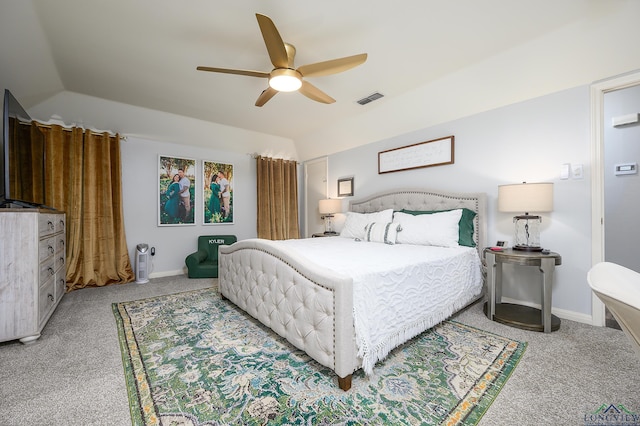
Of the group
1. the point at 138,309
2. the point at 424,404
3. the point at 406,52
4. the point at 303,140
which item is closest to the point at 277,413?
the point at 424,404

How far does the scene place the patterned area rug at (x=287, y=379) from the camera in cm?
130

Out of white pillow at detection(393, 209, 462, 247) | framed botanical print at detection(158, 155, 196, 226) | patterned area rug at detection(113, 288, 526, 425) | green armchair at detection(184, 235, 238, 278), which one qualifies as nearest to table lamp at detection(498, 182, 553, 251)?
white pillow at detection(393, 209, 462, 247)

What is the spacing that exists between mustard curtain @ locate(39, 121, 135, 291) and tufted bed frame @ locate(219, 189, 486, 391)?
1.99m

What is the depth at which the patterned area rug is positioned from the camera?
4.27 feet

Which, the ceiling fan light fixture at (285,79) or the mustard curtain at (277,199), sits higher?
the ceiling fan light fixture at (285,79)

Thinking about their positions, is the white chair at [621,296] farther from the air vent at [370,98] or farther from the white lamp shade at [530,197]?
the air vent at [370,98]

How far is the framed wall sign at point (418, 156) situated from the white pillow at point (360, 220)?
0.79 metres

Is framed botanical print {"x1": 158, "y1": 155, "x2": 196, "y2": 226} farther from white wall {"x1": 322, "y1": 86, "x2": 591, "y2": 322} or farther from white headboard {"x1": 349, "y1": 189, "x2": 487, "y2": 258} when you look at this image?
white wall {"x1": 322, "y1": 86, "x2": 591, "y2": 322}

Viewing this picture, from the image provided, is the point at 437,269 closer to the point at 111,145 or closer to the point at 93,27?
the point at 93,27

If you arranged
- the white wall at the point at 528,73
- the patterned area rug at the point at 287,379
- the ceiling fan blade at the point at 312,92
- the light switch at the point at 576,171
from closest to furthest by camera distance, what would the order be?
the patterned area rug at the point at 287,379, the white wall at the point at 528,73, the light switch at the point at 576,171, the ceiling fan blade at the point at 312,92

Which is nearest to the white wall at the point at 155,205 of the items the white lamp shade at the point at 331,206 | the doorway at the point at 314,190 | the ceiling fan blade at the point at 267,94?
the doorway at the point at 314,190

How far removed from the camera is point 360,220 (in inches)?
143

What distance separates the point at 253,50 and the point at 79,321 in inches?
117

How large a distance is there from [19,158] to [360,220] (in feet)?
11.5
